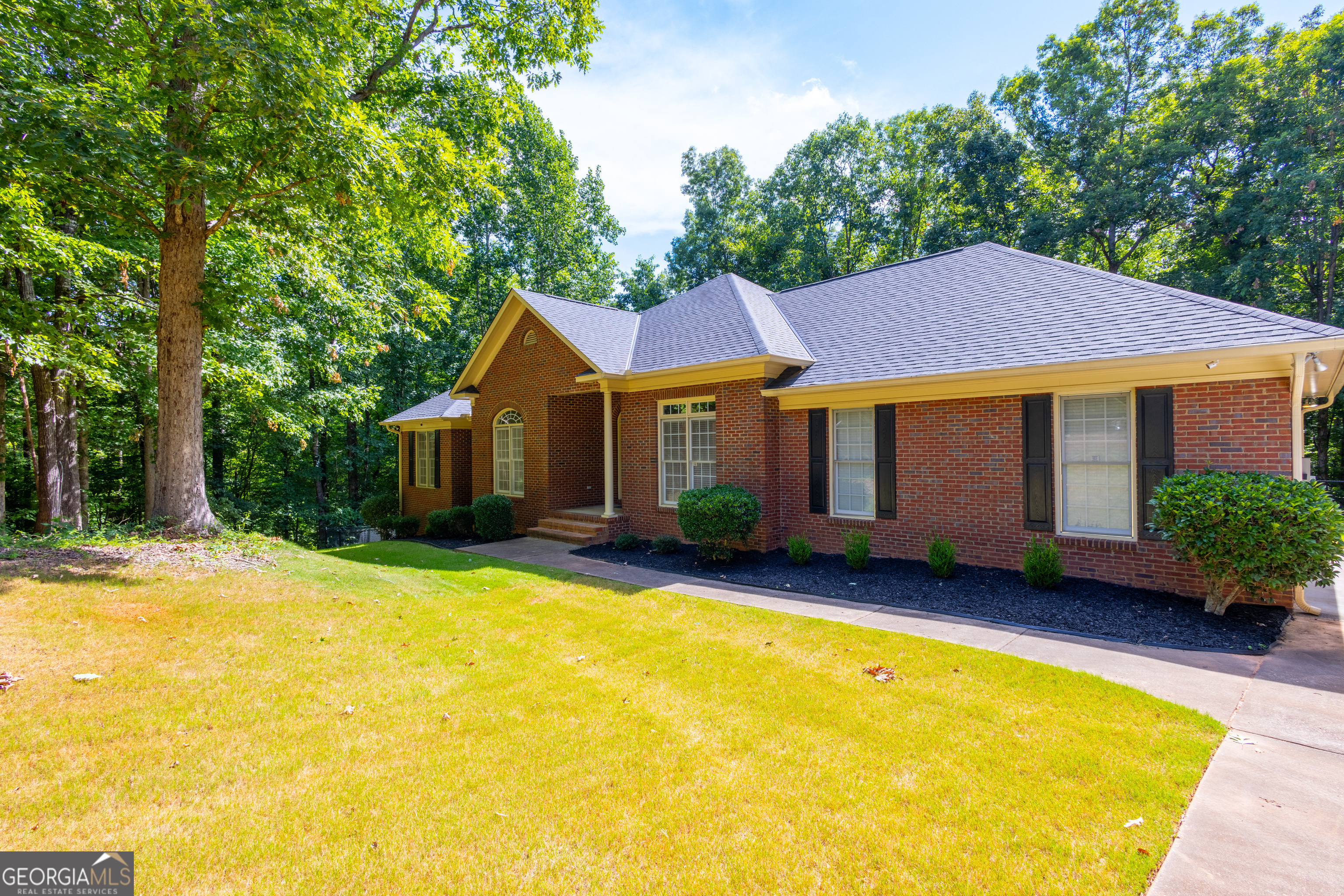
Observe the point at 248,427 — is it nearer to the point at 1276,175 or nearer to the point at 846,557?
the point at 846,557

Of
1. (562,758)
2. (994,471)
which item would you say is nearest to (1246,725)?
(994,471)

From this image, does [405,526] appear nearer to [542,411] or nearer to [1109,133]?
[542,411]

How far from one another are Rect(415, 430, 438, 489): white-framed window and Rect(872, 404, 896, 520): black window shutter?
1520 centimetres

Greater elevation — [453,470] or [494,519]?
[453,470]

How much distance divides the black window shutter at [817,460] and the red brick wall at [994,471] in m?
0.10

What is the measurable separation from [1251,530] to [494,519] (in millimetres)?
13461

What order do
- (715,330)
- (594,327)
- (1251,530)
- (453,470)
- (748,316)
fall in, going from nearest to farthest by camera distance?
(1251,530)
(748,316)
(715,330)
(594,327)
(453,470)

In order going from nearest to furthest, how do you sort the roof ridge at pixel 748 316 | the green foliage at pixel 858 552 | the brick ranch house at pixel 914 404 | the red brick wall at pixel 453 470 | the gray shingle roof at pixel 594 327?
the brick ranch house at pixel 914 404 → the green foliage at pixel 858 552 → the roof ridge at pixel 748 316 → the gray shingle roof at pixel 594 327 → the red brick wall at pixel 453 470

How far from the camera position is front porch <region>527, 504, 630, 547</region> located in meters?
12.8

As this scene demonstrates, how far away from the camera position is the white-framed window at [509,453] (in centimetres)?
1573

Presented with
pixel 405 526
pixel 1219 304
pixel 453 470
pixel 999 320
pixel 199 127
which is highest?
pixel 199 127

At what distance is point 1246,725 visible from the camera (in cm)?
417

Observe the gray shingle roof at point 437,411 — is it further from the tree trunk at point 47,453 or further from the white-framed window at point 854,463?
the white-framed window at point 854,463

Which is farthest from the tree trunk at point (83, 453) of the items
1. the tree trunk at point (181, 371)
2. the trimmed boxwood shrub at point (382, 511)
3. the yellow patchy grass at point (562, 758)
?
the yellow patchy grass at point (562, 758)
